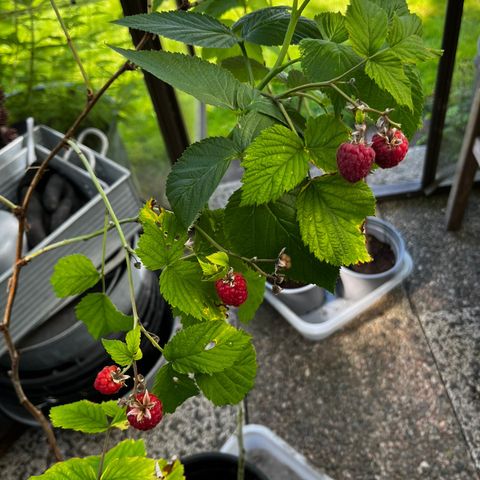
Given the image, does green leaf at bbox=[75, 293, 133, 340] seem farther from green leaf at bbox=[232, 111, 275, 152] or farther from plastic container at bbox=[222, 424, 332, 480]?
plastic container at bbox=[222, 424, 332, 480]

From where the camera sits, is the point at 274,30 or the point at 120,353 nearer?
the point at 120,353

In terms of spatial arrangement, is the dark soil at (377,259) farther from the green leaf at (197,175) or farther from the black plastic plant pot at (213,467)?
the green leaf at (197,175)

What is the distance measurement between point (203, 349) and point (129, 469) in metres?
0.12

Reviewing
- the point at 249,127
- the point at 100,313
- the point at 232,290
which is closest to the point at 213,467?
the point at 100,313

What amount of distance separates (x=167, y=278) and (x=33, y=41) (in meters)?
0.86

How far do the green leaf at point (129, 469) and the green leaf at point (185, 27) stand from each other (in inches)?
15.5

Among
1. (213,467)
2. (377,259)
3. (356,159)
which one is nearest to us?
(356,159)

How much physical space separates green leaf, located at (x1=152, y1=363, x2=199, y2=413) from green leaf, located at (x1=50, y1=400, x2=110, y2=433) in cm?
6

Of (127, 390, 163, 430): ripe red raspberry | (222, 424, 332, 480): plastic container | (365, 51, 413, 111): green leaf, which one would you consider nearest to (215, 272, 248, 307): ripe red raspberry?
(127, 390, 163, 430): ripe red raspberry

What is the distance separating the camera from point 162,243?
19.8 inches

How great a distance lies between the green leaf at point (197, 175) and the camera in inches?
18.3

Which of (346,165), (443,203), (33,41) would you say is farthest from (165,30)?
(443,203)

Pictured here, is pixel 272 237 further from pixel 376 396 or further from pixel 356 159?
pixel 376 396

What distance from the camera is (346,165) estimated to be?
405 millimetres
